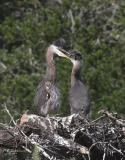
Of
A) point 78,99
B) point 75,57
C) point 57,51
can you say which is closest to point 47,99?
point 78,99

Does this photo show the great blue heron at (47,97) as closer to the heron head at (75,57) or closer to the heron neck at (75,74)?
the heron neck at (75,74)

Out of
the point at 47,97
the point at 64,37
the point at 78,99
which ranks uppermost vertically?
the point at 47,97

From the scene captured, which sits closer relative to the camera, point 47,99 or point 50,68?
point 47,99

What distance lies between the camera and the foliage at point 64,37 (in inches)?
850

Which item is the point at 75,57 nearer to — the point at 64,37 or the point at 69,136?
the point at 69,136

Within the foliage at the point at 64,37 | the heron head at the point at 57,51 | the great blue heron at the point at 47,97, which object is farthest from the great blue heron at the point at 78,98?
the foliage at the point at 64,37

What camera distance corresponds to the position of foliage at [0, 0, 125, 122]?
2159 cm

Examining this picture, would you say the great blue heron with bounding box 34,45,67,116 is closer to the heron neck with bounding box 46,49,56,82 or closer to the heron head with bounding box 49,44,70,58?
the heron neck with bounding box 46,49,56,82

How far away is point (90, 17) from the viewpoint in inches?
945

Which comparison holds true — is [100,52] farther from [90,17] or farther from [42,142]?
[42,142]

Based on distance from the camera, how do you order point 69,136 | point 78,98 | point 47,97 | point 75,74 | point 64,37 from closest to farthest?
point 69,136, point 47,97, point 78,98, point 75,74, point 64,37

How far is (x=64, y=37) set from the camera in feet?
76.7

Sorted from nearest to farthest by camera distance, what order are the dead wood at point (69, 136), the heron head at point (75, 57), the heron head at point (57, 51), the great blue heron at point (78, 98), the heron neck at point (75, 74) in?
the dead wood at point (69, 136) → the great blue heron at point (78, 98) → the heron head at point (57, 51) → the heron neck at point (75, 74) → the heron head at point (75, 57)

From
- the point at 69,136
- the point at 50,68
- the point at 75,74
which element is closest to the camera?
the point at 69,136
